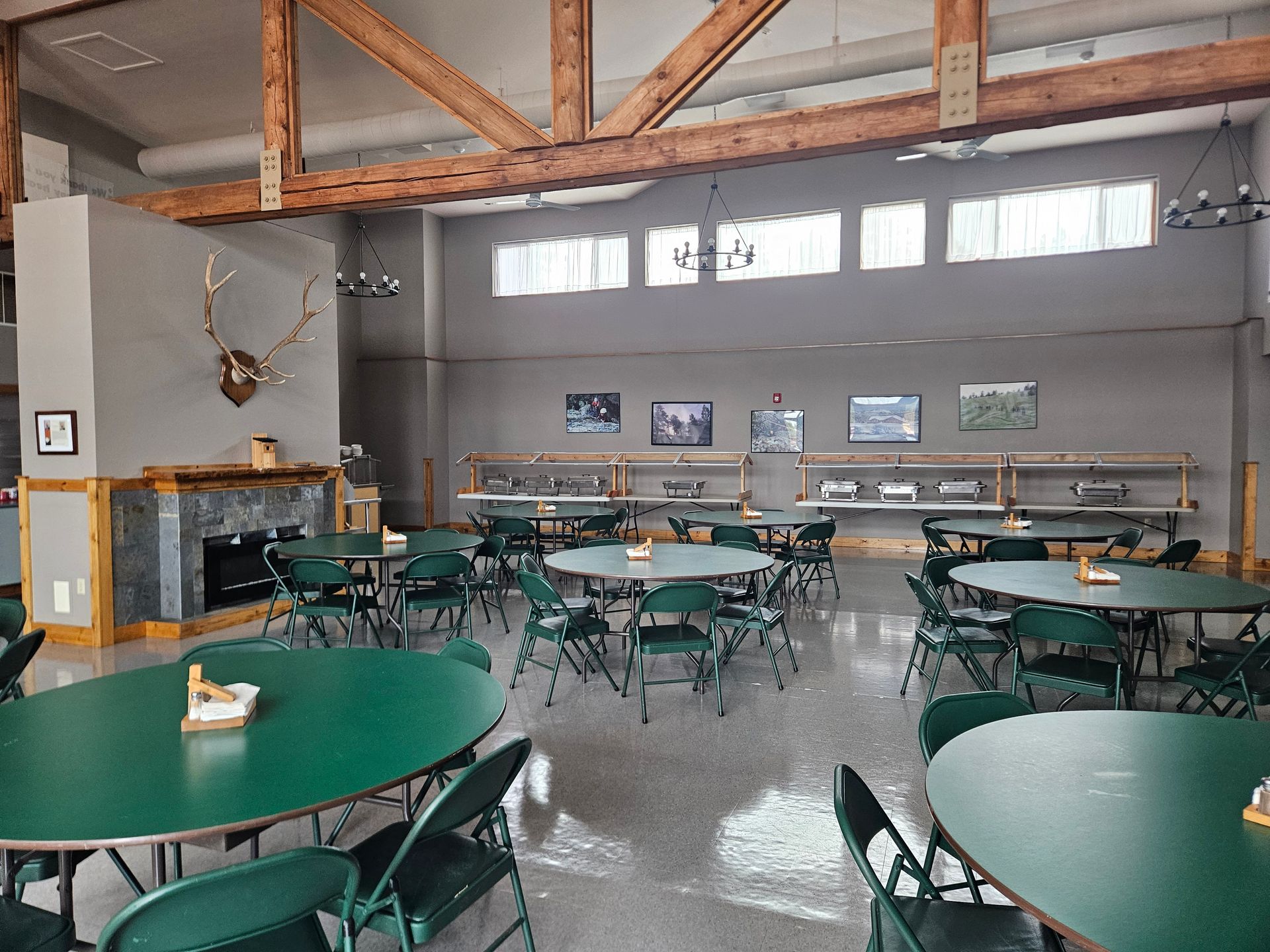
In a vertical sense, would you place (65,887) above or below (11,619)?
below

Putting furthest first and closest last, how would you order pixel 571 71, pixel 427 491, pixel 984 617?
pixel 427 491, pixel 571 71, pixel 984 617

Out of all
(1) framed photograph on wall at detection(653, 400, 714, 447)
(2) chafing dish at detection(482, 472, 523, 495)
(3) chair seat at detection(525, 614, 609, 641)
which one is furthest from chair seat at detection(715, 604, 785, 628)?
(2) chafing dish at detection(482, 472, 523, 495)

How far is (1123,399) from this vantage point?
30.4 feet

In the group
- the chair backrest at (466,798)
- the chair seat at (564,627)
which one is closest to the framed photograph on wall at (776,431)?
the chair seat at (564,627)

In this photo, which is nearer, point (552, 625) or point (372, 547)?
point (552, 625)

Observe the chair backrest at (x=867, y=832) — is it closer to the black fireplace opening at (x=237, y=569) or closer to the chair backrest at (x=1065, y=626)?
the chair backrest at (x=1065, y=626)

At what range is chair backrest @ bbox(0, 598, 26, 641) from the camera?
3.21 meters

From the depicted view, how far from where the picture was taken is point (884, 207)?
10180 millimetres

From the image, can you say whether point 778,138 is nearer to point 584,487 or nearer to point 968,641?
point 968,641

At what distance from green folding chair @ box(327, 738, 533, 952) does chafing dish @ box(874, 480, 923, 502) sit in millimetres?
8508

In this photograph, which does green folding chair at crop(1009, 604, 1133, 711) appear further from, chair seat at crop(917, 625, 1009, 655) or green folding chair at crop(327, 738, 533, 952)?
green folding chair at crop(327, 738, 533, 952)

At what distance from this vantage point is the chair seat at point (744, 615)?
4.24 metres

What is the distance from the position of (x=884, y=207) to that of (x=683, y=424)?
410 cm

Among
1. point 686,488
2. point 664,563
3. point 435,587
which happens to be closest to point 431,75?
point 435,587
